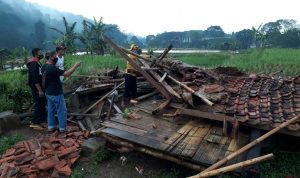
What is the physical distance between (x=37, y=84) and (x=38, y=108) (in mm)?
810

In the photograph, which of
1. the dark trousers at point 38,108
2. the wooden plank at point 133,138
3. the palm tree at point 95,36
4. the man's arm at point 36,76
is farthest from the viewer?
the palm tree at point 95,36

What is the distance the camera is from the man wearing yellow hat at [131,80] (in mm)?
7285

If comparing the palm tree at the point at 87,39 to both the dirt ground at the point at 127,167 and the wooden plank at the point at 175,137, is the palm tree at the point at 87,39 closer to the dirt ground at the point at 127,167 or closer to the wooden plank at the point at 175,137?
the dirt ground at the point at 127,167

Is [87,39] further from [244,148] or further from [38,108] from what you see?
[244,148]

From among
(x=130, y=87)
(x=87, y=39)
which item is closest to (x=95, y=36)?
(x=87, y=39)

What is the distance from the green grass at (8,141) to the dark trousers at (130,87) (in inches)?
117

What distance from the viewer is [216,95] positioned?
5812 mm

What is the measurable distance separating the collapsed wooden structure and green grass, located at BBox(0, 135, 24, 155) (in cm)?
146

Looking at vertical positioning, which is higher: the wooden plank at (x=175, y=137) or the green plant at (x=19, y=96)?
the green plant at (x=19, y=96)

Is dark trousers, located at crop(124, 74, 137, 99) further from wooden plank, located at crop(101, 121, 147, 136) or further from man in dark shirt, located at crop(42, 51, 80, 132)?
wooden plank, located at crop(101, 121, 147, 136)

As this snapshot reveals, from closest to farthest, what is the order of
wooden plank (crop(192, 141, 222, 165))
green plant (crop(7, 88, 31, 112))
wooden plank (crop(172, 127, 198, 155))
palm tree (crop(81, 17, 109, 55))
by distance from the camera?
1. wooden plank (crop(192, 141, 222, 165))
2. wooden plank (crop(172, 127, 198, 155))
3. green plant (crop(7, 88, 31, 112))
4. palm tree (crop(81, 17, 109, 55))

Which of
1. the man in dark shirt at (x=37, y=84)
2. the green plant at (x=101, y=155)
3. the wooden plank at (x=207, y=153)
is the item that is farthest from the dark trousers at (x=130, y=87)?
the wooden plank at (x=207, y=153)

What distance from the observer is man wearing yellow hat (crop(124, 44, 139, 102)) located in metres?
7.29

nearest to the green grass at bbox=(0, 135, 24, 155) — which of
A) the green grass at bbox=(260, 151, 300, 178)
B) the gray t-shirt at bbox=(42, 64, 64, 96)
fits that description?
the gray t-shirt at bbox=(42, 64, 64, 96)
